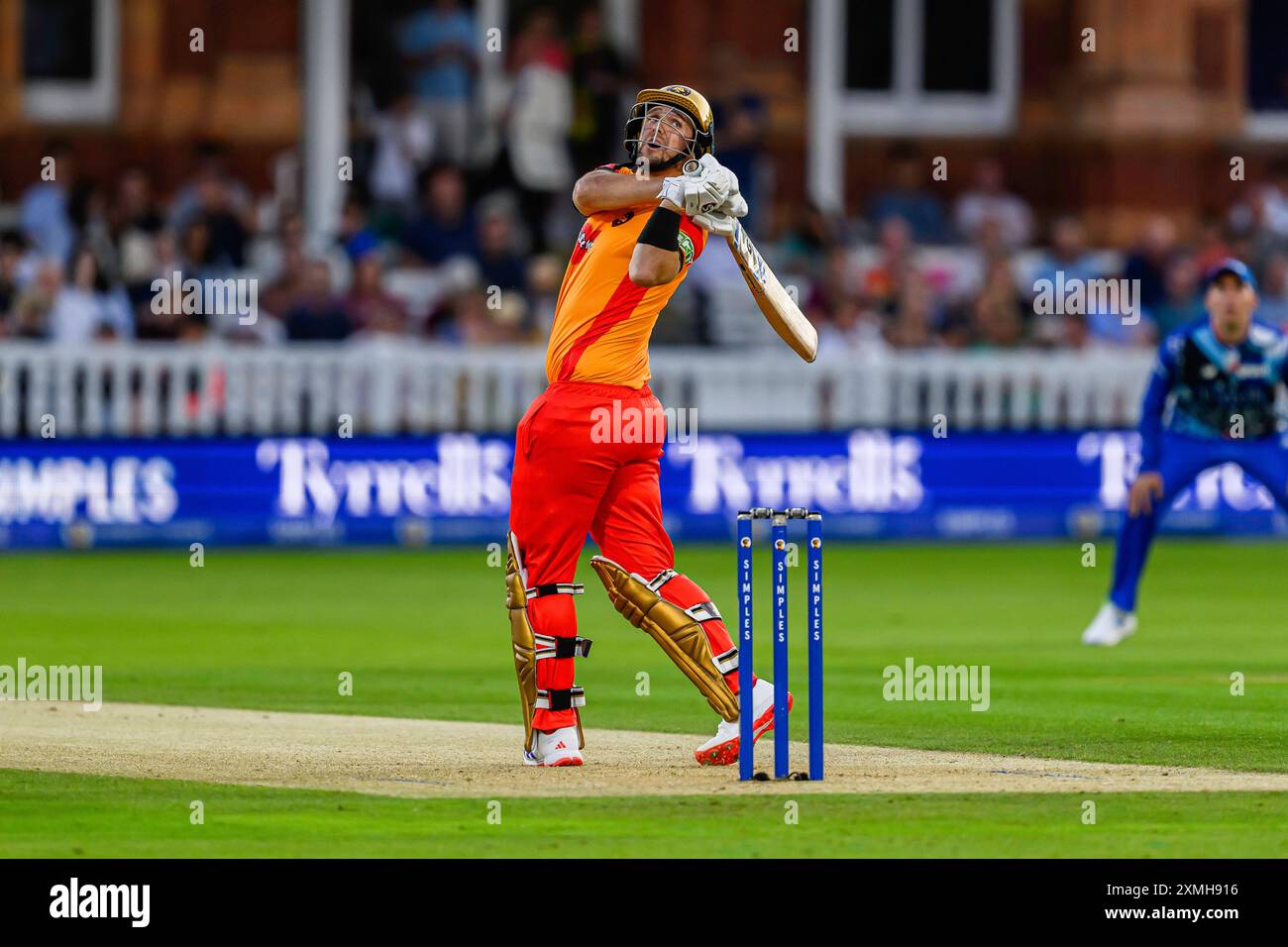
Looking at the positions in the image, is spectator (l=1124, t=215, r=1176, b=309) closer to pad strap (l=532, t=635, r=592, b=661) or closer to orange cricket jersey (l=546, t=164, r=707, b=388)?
orange cricket jersey (l=546, t=164, r=707, b=388)

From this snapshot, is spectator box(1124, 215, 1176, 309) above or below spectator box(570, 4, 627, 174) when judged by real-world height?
below

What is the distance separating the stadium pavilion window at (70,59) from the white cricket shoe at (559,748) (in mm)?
16271

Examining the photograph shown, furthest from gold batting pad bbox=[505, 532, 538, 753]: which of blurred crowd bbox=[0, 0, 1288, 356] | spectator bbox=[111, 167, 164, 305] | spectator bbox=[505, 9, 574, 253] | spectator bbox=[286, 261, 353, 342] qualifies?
spectator bbox=[505, 9, 574, 253]

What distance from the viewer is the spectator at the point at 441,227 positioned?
73.7ft

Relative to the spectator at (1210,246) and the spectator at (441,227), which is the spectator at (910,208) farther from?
the spectator at (441,227)

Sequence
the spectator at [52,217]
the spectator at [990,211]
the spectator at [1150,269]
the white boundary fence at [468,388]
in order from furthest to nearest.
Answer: the spectator at [990,211] < the spectator at [1150,269] < the spectator at [52,217] < the white boundary fence at [468,388]

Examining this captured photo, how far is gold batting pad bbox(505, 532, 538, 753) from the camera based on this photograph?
9867 mm

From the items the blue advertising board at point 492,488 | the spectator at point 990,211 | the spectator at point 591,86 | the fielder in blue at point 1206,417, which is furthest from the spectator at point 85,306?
the fielder in blue at point 1206,417

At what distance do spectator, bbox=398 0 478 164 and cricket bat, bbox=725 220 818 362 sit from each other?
14.5 meters

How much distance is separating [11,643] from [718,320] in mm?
9196

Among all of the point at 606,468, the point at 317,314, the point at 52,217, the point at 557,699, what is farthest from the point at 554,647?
the point at 52,217

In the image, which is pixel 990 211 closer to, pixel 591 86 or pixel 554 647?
pixel 591 86

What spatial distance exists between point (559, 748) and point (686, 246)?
188 cm

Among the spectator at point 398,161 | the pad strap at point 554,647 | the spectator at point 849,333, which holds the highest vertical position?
the spectator at point 398,161
